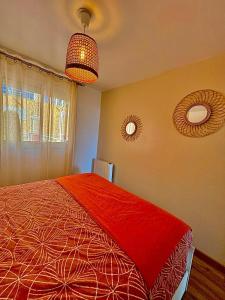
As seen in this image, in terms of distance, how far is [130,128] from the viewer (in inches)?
100

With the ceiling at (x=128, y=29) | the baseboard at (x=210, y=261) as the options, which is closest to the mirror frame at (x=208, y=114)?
the ceiling at (x=128, y=29)

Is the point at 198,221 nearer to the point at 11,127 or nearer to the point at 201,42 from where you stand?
the point at 201,42

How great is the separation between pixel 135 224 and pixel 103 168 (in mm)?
1909

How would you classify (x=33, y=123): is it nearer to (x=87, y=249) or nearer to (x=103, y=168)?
(x=103, y=168)

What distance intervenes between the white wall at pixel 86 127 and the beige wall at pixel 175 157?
1.61 ft

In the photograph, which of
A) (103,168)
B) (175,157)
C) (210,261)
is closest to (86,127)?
(103,168)

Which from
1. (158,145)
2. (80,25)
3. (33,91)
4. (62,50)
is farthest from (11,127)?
(158,145)

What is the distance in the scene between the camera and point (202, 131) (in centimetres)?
167

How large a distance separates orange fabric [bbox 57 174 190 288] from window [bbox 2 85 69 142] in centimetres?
107

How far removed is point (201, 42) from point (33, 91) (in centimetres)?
217

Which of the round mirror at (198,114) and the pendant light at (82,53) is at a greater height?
the pendant light at (82,53)

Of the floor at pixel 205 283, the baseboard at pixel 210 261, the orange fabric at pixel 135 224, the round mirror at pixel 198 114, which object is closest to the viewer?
the orange fabric at pixel 135 224

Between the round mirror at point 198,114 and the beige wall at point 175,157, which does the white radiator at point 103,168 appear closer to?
the beige wall at point 175,157

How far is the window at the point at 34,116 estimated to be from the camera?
6.52ft
